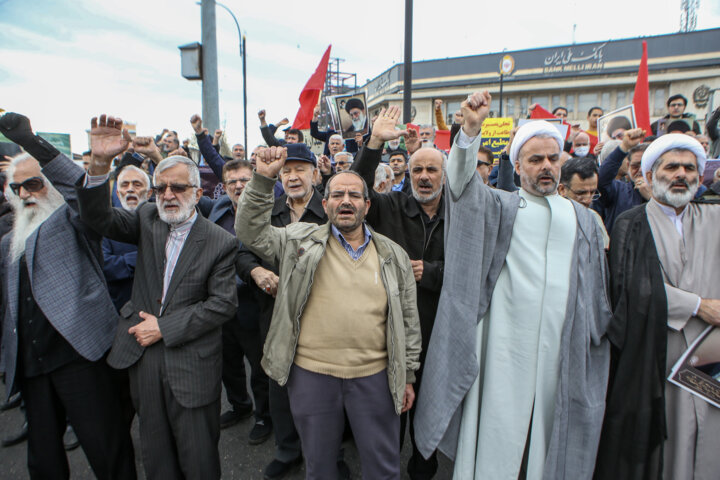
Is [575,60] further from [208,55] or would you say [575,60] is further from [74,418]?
[74,418]

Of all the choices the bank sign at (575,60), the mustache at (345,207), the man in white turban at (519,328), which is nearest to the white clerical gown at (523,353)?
the man in white turban at (519,328)

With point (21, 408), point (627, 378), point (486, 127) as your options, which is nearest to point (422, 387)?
point (627, 378)

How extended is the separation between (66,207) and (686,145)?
11.9 feet

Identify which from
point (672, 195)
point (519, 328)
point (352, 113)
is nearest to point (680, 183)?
point (672, 195)

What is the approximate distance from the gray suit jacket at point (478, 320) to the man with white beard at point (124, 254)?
90.5 inches

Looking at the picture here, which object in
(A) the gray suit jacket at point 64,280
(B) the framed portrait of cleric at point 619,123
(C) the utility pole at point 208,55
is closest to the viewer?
(A) the gray suit jacket at point 64,280

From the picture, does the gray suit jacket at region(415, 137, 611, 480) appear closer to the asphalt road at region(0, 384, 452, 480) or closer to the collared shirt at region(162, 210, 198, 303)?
the asphalt road at region(0, 384, 452, 480)

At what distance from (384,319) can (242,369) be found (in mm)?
1939

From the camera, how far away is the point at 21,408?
3.61m

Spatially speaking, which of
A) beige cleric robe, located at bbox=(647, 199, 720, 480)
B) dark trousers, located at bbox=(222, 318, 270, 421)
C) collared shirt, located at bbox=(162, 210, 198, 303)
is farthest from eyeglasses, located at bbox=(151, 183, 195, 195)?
beige cleric robe, located at bbox=(647, 199, 720, 480)

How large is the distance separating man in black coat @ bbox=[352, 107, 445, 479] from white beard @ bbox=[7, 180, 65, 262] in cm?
189

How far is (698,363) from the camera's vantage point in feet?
7.11

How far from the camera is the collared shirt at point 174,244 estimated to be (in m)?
2.37

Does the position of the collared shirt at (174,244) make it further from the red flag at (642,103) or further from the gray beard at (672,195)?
the red flag at (642,103)
